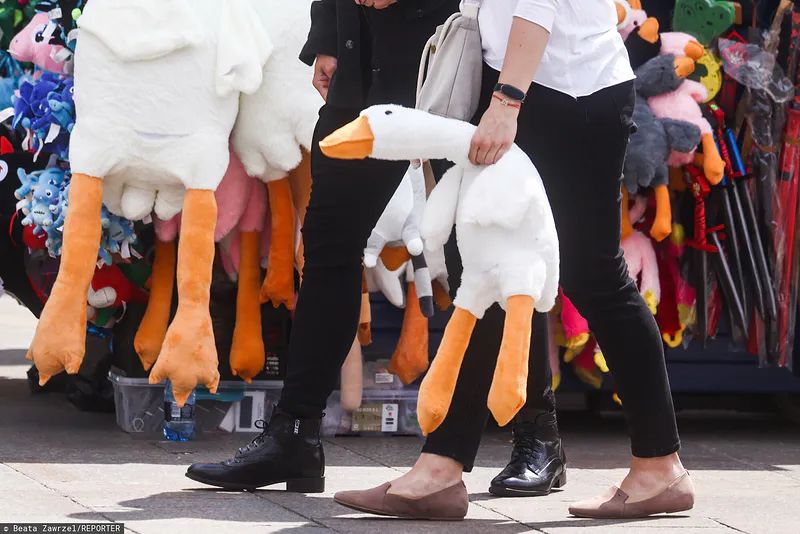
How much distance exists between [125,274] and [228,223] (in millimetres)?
353

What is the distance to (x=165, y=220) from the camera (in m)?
3.60

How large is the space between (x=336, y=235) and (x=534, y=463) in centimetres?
70

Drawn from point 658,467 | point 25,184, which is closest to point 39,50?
point 25,184

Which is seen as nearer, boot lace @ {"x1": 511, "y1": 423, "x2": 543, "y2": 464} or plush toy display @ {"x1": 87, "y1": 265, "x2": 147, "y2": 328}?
boot lace @ {"x1": 511, "y1": 423, "x2": 543, "y2": 464}

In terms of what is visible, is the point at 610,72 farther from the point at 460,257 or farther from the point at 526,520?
the point at 526,520

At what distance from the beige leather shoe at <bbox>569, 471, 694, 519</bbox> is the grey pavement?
0.03 meters

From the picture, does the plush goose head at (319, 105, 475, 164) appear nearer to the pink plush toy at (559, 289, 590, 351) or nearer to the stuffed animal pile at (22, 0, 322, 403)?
the stuffed animal pile at (22, 0, 322, 403)

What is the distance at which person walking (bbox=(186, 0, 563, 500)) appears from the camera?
3.03 metres

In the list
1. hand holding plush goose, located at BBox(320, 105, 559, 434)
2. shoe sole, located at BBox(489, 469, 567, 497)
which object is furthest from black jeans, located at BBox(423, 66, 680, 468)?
shoe sole, located at BBox(489, 469, 567, 497)

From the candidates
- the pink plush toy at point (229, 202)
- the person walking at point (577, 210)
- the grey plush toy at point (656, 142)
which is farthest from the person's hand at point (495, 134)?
the grey plush toy at point (656, 142)

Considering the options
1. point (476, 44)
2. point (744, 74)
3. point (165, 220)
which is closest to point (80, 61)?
point (165, 220)

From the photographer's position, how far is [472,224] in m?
2.63

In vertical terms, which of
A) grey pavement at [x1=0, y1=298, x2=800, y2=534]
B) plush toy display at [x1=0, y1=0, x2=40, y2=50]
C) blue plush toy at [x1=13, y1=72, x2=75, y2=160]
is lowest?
grey pavement at [x1=0, y1=298, x2=800, y2=534]

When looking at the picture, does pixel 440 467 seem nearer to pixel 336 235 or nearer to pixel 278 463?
pixel 278 463
